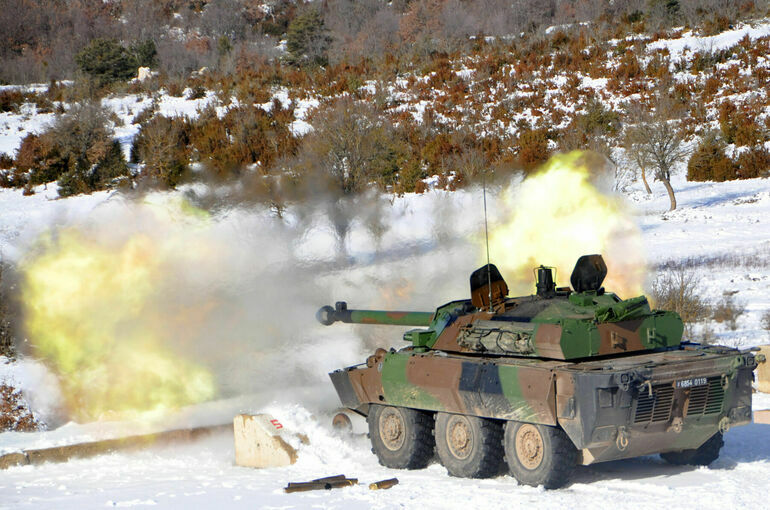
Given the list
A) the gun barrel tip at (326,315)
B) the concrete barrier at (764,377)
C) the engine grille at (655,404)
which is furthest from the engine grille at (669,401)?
the concrete barrier at (764,377)

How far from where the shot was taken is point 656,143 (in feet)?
116

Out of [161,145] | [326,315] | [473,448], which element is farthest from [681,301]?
[161,145]

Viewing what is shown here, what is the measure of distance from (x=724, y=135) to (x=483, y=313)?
28984 mm

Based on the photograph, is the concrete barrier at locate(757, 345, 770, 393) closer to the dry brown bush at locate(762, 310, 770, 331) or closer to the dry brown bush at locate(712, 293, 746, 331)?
the dry brown bush at locate(762, 310, 770, 331)

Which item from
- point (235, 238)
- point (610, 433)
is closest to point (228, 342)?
point (235, 238)

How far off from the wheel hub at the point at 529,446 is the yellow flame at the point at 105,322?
8.00m

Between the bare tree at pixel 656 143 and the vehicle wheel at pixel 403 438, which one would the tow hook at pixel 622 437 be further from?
the bare tree at pixel 656 143

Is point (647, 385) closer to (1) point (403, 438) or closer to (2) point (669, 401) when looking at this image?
(2) point (669, 401)

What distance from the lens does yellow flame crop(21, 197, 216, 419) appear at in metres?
17.5

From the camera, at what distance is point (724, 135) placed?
127ft

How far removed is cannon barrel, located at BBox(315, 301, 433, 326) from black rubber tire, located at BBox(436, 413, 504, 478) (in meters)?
1.81

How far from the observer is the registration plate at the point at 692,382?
11070 millimetres

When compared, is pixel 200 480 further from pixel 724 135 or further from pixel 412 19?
pixel 412 19

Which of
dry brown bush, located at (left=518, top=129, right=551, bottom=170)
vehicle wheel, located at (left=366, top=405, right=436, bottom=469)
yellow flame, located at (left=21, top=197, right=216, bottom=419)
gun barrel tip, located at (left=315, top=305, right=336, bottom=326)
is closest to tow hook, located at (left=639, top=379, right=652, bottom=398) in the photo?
vehicle wheel, located at (left=366, top=405, right=436, bottom=469)
